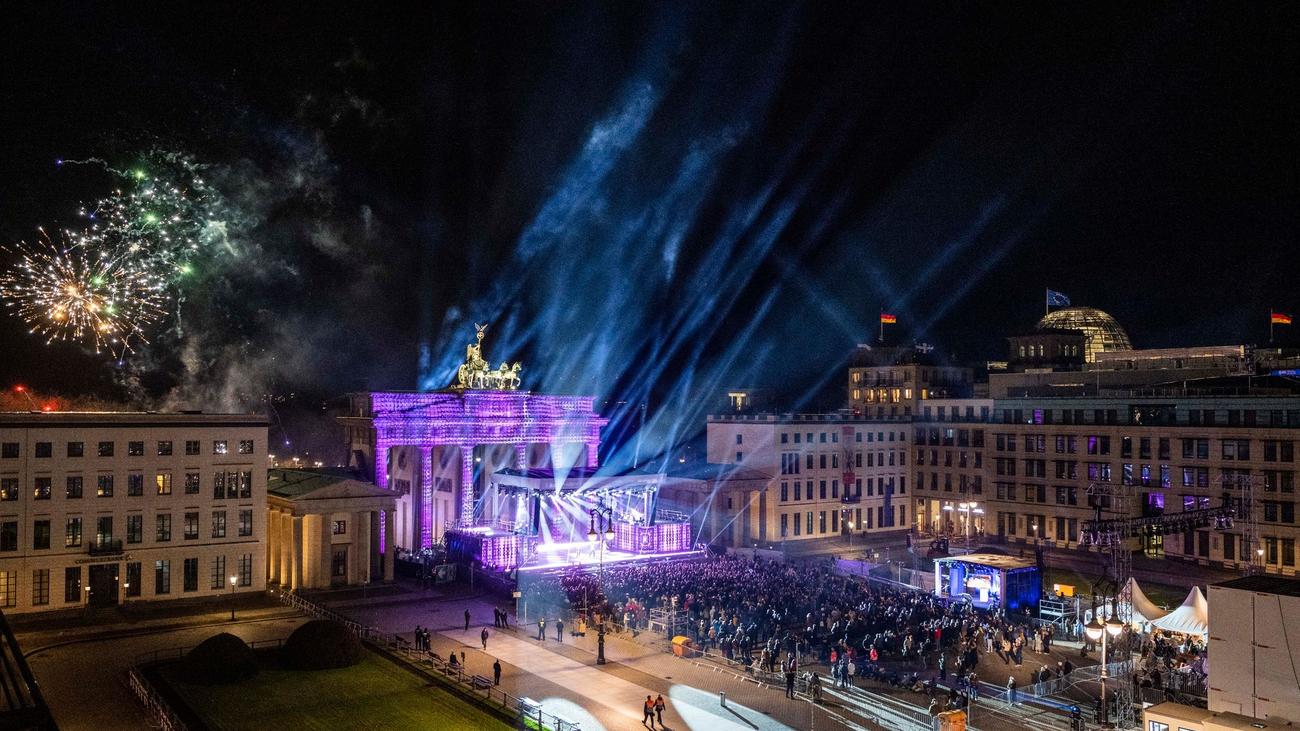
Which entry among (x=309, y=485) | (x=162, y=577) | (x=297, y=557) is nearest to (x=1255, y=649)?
(x=297, y=557)

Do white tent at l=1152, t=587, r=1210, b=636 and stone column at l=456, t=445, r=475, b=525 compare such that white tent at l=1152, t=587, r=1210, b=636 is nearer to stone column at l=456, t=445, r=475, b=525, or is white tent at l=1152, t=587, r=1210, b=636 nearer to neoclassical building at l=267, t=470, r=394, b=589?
neoclassical building at l=267, t=470, r=394, b=589

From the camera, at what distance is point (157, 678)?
3142 centimetres

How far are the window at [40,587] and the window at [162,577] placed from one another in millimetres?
4229

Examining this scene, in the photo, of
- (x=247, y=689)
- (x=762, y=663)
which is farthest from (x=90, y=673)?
(x=762, y=663)

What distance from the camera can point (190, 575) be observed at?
4462cm

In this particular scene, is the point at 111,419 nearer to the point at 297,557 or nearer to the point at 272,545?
the point at 297,557

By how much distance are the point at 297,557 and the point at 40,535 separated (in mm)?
11541

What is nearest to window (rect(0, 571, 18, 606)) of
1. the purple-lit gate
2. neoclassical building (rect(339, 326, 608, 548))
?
→ neoclassical building (rect(339, 326, 608, 548))

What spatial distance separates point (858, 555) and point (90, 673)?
45011mm

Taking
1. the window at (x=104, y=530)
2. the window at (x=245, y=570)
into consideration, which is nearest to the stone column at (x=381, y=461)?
the window at (x=245, y=570)

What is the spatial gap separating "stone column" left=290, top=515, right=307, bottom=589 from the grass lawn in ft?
49.5

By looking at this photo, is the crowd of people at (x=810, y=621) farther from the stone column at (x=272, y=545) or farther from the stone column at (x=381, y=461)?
the stone column at (x=381, y=461)

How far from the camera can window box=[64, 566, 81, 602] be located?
41.7 metres

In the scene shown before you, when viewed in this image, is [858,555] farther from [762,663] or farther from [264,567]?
[264,567]
